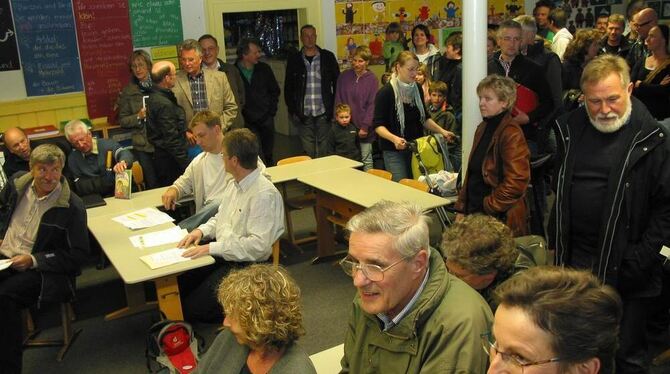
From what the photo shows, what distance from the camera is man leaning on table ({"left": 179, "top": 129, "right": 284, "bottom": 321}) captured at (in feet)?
12.9

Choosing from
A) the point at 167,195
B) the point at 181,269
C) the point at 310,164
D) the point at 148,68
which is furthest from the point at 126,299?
the point at 148,68

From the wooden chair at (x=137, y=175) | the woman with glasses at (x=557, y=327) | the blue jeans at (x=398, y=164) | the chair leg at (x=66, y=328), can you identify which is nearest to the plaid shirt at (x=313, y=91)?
the blue jeans at (x=398, y=164)

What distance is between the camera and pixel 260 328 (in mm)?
2299

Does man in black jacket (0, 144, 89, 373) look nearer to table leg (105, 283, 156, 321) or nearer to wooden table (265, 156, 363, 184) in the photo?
table leg (105, 283, 156, 321)

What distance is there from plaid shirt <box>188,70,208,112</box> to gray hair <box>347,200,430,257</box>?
4.58 m

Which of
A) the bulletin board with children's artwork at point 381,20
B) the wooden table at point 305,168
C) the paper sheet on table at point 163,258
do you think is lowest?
the paper sheet on table at point 163,258

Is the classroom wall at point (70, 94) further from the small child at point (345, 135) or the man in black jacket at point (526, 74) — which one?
the man in black jacket at point (526, 74)

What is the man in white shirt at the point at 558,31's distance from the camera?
7.29 m

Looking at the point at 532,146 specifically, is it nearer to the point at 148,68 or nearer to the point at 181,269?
the point at 181,269

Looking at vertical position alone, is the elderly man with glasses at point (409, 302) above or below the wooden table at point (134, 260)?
above

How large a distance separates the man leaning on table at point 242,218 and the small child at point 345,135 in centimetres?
266

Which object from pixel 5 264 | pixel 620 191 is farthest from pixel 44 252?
pixel 620 191

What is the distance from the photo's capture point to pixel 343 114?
6652 millimetres

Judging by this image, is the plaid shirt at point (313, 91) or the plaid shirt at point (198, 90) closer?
the plaid shirt at point (198, 90)
